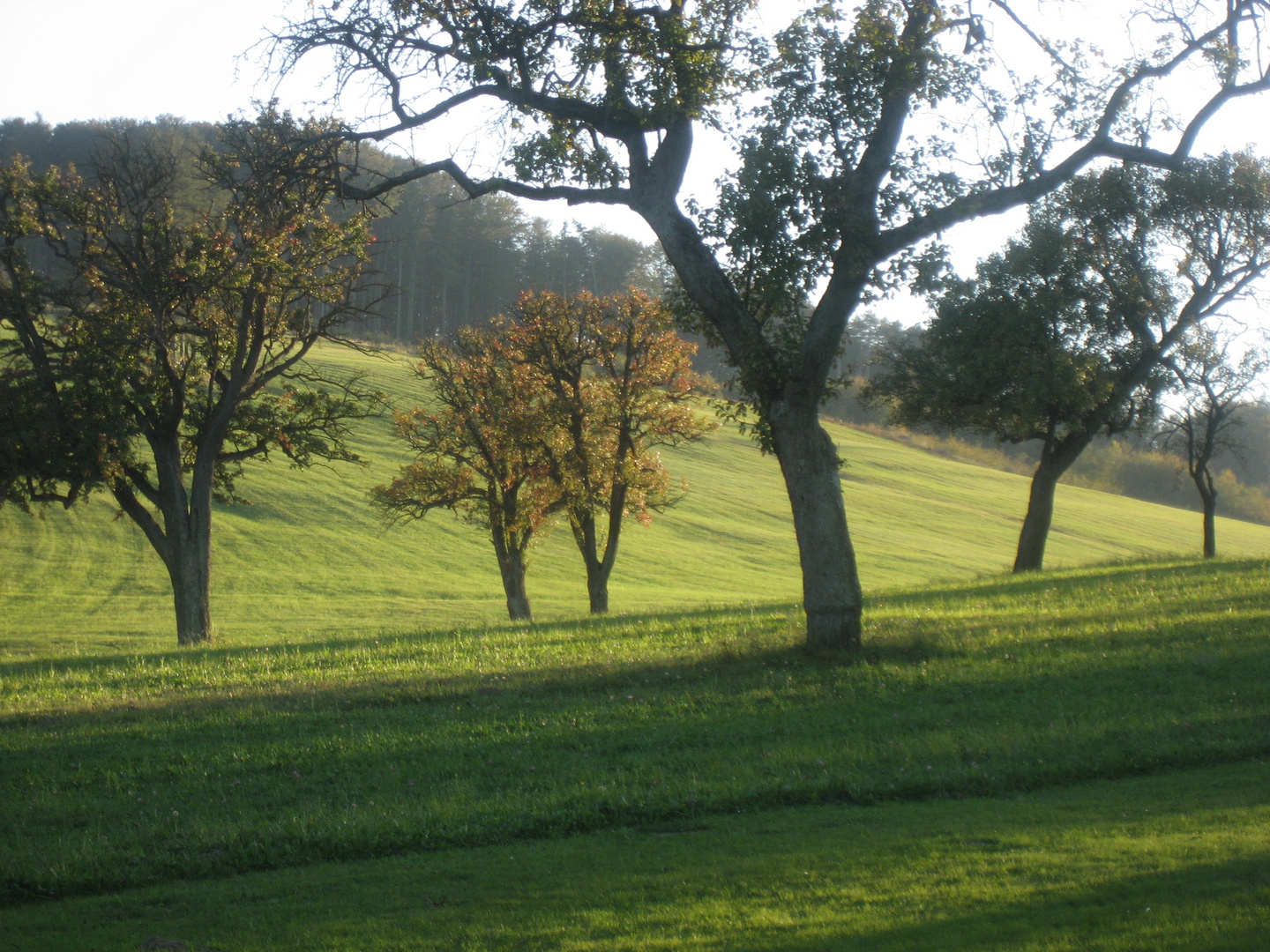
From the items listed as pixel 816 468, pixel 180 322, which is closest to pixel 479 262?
pixel 180 322

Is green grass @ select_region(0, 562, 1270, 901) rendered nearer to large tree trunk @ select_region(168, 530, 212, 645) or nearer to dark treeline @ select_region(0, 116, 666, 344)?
large tree trunk @ select_region(168, 530, 212, 645)

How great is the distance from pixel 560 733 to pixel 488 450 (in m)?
20.3

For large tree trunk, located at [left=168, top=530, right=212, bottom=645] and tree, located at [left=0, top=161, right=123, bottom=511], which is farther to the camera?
large tree trunk, located at [left=168, top=530, right=212, bottom=645]

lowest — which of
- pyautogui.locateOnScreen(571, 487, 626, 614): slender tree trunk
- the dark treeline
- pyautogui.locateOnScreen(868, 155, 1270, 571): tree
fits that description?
pyautogui.locateOnScreen(571, 487, 626, 614): slender tree trunk

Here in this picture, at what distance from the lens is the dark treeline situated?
79.1 m

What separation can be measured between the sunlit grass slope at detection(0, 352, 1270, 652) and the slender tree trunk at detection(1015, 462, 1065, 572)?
201 centimetres

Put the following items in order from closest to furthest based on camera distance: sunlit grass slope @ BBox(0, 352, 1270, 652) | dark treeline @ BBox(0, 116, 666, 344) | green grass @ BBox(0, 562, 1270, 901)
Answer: green grass @ BBox(0, 562, 1270, 901) < sunlit grass slope @ BBox(0, 352, 1270, 652) < dark treeline @ BBox(0, 116, 666, 344)

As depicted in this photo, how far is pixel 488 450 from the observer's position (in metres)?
29.3

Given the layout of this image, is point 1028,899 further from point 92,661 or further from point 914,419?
point 914,419

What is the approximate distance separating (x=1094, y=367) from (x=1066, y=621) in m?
14.2

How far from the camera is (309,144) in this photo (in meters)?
14.1

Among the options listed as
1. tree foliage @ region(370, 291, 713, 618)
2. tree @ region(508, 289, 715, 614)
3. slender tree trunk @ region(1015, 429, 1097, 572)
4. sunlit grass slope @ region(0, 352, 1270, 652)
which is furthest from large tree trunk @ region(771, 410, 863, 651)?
slender tree trunk @ region(1015, 429, 1097, 572)

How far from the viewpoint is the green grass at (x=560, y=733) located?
7.35m

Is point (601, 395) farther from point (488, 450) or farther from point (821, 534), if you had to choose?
point (821, 534)
